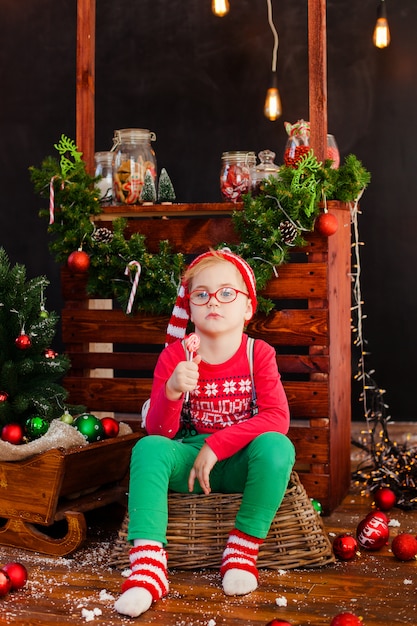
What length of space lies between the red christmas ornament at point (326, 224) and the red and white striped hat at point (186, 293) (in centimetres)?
38

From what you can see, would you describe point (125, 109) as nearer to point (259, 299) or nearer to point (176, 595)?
point (259, 299)

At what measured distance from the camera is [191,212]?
3.14 m

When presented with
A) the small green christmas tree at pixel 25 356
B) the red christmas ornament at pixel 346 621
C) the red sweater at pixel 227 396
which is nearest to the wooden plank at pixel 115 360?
the small green christmas tree at pixel 25 356

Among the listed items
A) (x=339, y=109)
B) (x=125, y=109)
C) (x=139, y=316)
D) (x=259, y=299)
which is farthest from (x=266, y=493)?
(x=125, y=109)

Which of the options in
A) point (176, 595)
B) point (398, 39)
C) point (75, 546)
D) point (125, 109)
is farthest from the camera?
point (125, 109)

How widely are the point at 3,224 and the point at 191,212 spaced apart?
6.01ft

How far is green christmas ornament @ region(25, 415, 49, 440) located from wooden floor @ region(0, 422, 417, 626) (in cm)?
37

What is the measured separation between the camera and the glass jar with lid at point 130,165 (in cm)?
323

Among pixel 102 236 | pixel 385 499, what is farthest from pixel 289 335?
pixel 102 236

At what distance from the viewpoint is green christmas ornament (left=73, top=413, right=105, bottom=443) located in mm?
2867

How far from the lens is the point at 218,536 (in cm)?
246

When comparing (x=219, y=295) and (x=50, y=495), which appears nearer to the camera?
(x=219, y=295)

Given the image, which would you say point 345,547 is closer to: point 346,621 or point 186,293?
point 346,621

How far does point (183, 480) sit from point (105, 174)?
4.79ft
